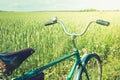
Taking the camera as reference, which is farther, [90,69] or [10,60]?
[90,69]

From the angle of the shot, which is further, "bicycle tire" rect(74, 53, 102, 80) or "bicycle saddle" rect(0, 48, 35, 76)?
"bicycle tire" rect(74, 53, 102, 80)

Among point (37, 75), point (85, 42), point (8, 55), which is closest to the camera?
point (8, 55)

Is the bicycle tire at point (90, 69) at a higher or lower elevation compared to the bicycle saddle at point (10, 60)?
lower

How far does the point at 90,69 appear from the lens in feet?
18.3

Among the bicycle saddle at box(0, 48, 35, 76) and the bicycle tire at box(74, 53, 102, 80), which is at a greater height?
the bicycle saddle at box(0, 48, 35, 76)

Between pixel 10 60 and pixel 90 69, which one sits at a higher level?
pixel 10 60

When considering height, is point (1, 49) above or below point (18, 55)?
below

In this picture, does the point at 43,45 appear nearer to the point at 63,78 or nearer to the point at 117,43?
the point at 63,78

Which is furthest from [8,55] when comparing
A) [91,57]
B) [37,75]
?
[91,57]

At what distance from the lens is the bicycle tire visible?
4273mm

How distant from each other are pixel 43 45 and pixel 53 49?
267 millimetres

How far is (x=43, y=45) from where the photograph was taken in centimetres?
755

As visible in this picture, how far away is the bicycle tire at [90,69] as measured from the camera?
4273 millimetres

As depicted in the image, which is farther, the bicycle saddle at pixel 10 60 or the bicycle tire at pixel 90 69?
the bicycle tire at pixel 90 69
